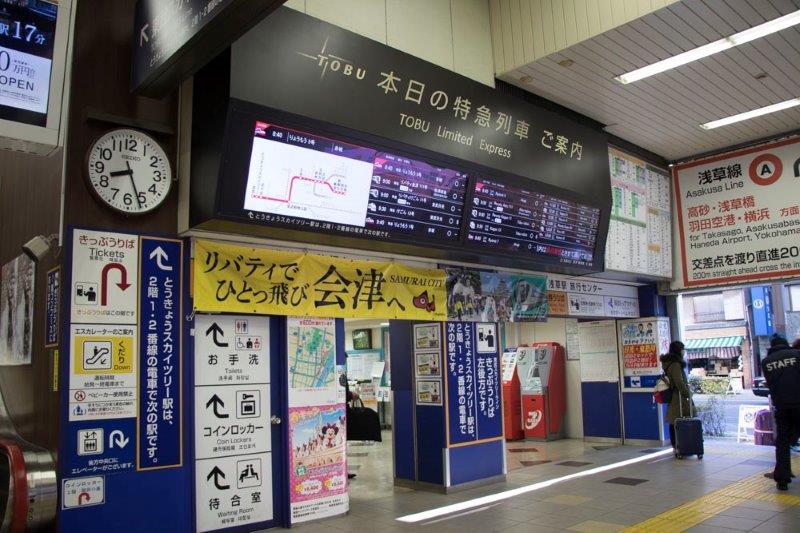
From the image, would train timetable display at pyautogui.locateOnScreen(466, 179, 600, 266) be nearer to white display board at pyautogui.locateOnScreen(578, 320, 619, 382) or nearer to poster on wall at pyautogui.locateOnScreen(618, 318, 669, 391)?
poster on wall at pyautogui.locateOnScreen(618, 318, 669, 391)

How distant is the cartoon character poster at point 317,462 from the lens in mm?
A: 5414

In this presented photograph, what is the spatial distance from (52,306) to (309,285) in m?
2.05

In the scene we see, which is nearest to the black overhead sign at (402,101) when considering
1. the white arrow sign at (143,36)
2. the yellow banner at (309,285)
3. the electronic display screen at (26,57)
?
the white arrow sign at (143,36)

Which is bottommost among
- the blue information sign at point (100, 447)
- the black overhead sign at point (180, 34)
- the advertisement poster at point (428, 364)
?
the blue information sign at point (100, 447)

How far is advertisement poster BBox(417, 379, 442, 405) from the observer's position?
A: 6941 mm

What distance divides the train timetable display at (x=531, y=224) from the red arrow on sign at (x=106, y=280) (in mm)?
3201

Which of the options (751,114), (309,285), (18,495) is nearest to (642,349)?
(751,114)

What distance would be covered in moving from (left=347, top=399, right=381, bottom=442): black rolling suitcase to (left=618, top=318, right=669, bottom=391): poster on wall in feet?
15.4

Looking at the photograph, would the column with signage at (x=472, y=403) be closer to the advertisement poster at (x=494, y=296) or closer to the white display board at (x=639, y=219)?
the advertisement poster at (x=494, y=296)

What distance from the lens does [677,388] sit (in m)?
8.69

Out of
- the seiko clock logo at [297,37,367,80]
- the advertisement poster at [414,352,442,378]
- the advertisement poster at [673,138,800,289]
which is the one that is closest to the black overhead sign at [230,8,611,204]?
the seiko clock logo at [297,37,367,80]

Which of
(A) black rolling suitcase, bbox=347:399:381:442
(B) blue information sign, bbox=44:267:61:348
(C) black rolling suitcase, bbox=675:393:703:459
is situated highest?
(B) blue information sign, bbox=44:267:61:348

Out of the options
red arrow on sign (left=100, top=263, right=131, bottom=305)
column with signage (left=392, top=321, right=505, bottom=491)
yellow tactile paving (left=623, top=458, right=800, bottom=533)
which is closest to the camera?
red arrow on sign (left=100, top=263, right=131, bottom=305)

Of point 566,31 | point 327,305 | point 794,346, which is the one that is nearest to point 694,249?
point 794,346
